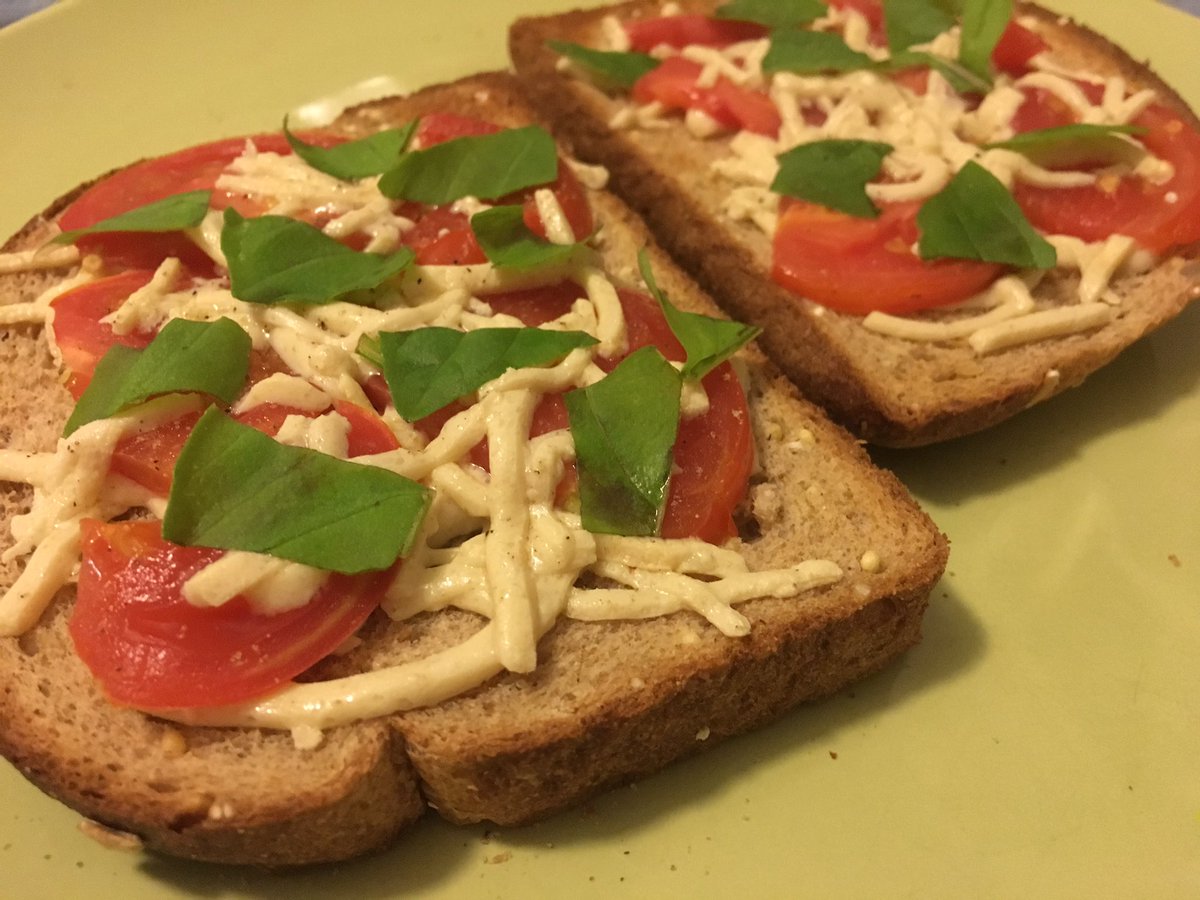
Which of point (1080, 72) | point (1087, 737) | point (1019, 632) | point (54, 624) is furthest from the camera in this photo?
point (1080, 72)

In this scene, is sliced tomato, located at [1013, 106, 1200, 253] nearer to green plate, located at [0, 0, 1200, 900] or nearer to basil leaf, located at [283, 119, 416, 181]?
green plate, located at [0, 0, 1200, 900]

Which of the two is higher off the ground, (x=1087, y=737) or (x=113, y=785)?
(x=113, y=785)

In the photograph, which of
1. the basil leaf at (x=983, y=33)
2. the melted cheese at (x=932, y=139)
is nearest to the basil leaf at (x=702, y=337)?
the melted cheese at (x=932, y=139)

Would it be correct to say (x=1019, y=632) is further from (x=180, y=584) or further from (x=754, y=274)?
(x=180, y=584)

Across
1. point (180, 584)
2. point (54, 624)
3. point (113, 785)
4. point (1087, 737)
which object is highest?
point (180, 584)

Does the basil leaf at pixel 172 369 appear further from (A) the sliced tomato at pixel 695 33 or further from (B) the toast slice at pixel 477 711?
(A) the sliced tomato at pixel 695 33

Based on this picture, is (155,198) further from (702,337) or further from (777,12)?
(777,12)

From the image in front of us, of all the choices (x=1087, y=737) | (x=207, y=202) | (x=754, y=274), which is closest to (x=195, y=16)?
(x=207, y=202)
